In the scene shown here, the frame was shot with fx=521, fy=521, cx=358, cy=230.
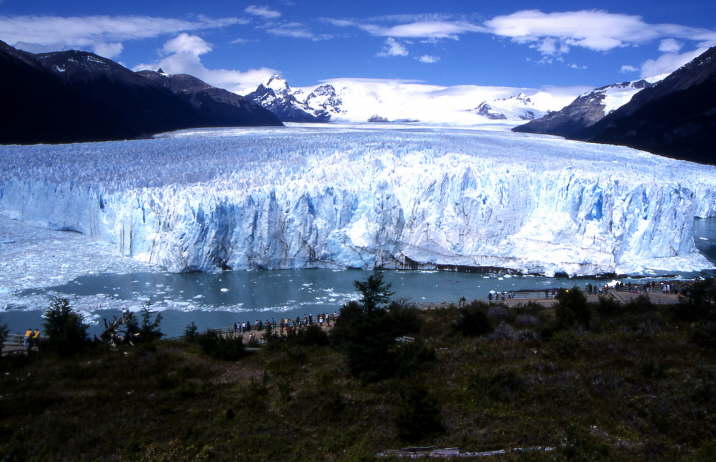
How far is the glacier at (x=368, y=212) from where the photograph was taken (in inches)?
650

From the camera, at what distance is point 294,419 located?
595cm

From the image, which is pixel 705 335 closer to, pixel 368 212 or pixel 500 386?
pixel 500 386

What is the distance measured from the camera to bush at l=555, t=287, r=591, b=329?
9125mm

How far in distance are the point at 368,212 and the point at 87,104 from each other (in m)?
26.5

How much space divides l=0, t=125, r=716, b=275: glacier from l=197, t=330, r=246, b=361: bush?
7.51 m

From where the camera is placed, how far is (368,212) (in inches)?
681

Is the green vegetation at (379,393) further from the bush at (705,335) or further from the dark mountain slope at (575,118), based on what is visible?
the dark mountain slope at (575,118)

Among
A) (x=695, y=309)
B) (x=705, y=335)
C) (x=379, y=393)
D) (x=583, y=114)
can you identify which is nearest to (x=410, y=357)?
(x=379, y=393)

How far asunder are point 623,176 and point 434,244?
24.9 feet

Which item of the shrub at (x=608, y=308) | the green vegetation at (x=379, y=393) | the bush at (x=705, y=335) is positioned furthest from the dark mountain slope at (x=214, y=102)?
the bush at (x=705, y=335)

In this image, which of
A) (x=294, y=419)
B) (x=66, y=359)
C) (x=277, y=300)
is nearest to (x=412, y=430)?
(x=294, y=419)

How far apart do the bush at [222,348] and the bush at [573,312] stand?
5.52 meters

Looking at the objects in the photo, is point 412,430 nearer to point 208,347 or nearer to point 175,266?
point 208,347

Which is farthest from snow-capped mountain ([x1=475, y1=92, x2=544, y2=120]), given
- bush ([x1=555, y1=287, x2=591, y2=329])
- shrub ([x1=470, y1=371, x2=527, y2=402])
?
shrub ([x1=470, y1=371, x2=527, y2=402])
